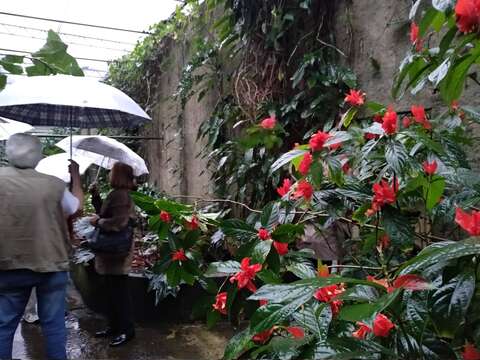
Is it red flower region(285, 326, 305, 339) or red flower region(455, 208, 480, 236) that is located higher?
red flower region(455, 208, 480, 236)

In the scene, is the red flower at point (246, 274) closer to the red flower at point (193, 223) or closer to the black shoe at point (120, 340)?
the red flower at point (193, 223)

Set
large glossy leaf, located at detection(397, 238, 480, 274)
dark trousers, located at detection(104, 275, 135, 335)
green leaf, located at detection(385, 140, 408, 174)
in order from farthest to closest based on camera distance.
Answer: dark trousers, located at detection(104, 275, 135, 335), green leaf, located at detection(385, 140, 408, 174), large glossy leaf, located at detection(397, 238, 480, 274)

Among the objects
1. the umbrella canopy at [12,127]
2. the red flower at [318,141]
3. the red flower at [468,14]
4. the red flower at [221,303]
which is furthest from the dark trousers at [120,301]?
the red flower at [468,14]

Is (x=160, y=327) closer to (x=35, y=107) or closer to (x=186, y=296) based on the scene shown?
(x=186, y=296)

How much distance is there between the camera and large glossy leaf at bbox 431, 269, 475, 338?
917 mm

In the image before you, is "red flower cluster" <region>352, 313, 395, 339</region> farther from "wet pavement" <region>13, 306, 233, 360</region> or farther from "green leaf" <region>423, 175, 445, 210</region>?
"wet pavement" <region>13, 306, 233, 360</region>

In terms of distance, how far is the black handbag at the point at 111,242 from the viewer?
10.8 ft

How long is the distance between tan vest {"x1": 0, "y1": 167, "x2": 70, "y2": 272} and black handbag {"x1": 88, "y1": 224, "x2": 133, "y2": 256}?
0.70 meters

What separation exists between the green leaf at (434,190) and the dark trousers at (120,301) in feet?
8.24

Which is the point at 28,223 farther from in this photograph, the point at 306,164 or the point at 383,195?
the point at 383,195

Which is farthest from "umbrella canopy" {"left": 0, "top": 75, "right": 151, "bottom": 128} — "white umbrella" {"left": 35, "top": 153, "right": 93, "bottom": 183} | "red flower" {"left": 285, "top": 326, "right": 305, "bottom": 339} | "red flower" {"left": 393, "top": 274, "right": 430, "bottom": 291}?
"red flower" {"left": 393, "top": 274, "right": 430, "bottom": 291}

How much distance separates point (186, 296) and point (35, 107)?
1913 mm

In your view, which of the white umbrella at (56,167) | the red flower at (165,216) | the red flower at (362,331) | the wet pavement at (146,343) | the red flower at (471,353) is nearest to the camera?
the red flower at (471,353)

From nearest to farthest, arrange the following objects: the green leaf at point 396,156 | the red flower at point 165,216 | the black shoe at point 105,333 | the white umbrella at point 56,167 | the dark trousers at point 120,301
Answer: the green leaf at point 396,156 < the red flower at point 165,216 < the dark trousers at point 120,301 < the black shoe at point 105,333 < the white umbrella at point 56,167
